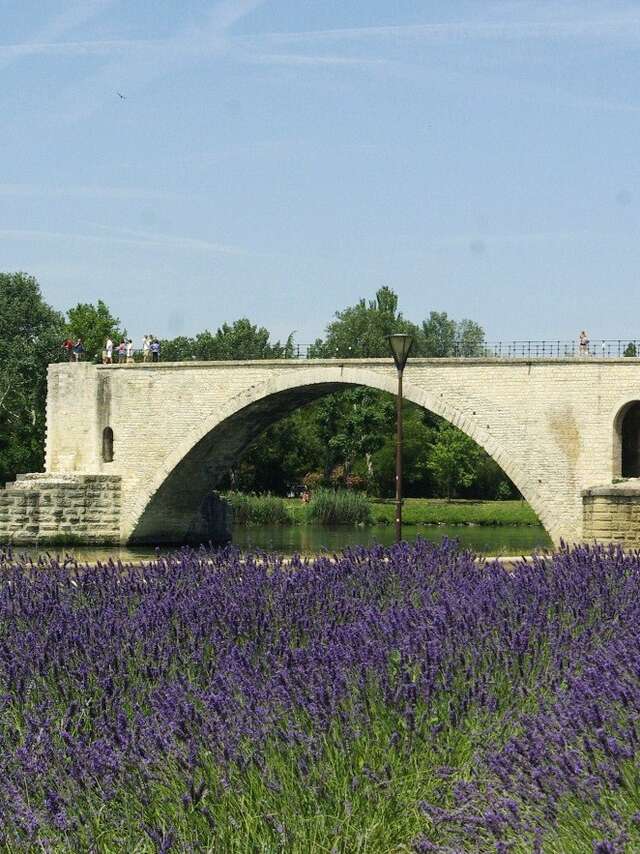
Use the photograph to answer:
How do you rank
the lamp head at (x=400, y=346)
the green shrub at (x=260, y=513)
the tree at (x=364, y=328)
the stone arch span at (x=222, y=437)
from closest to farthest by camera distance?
1. the lamp head at (x=400, y=346)
2. the stone arch span at (x=222, y=437)
3. the green shrub at (x=260, y=513)
4. the tree at (x=364, y=328)

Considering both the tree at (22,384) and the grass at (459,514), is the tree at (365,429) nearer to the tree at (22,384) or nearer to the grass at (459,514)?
the grass at (459,514)

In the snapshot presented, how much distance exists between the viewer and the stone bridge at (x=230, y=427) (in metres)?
28.8

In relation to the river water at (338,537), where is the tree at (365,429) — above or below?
above

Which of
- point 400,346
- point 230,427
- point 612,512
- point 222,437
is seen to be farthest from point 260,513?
point 400,346

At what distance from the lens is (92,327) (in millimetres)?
59406

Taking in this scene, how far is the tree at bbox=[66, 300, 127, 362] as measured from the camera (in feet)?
189

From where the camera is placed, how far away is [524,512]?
154 ft

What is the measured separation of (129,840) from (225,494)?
45980mm

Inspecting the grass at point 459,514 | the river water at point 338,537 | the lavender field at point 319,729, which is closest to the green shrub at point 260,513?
the river water at point 338,537

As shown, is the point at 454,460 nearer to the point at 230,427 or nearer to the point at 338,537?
the point at 338,537

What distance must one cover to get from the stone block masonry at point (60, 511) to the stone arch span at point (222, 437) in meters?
0.60

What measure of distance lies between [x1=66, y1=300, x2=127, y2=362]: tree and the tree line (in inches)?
1.8

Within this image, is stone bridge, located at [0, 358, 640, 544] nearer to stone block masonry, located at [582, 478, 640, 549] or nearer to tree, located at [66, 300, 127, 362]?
stone block masonry, located at [582, 478, 640, 549]

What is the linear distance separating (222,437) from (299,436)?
65.0 ft
